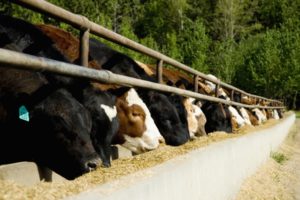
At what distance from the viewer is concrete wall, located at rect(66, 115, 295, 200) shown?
3246 millimetres

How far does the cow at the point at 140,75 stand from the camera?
20.9 feet

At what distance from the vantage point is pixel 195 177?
16.1ft

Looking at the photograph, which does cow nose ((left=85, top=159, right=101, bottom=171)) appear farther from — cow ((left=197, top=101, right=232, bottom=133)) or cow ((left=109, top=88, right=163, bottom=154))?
cow ((left=197, top=101, right=232, bottom=133))

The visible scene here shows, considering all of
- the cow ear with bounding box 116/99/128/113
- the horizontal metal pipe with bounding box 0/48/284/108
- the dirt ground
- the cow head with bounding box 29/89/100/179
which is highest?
the horizontal metal pipe with bounding box 0/48/284/108

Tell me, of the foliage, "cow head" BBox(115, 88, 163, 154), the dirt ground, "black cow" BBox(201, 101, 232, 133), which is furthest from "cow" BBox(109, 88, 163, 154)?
the foliage

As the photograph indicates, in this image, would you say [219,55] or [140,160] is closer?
[140,160]

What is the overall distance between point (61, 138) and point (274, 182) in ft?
18.0

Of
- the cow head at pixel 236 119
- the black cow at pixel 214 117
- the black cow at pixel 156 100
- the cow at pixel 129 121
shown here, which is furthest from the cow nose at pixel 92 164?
the cow head at pixel 236 119

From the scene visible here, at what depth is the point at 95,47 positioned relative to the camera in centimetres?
679

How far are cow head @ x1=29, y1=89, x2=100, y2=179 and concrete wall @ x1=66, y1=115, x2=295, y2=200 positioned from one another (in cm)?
51

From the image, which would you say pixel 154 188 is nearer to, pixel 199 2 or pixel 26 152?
pixel 26 152

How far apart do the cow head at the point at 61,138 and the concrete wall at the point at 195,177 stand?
51 centimetres

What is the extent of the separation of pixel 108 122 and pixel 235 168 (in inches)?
121

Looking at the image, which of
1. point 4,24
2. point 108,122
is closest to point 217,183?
point 108,122
